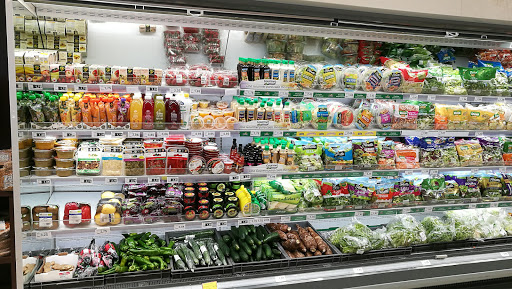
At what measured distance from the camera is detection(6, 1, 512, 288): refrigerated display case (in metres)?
2.74

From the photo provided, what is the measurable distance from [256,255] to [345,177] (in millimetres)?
1202

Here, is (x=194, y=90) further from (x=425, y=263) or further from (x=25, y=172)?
(x=425, y=263)

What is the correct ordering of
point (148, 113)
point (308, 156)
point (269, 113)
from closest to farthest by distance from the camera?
point (148, 113) → point (269, 113) → point (308, 156)

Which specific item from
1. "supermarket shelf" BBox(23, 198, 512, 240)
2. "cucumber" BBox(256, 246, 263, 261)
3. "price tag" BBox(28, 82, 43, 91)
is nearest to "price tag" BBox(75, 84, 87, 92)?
"price tag" BBox(28, 82, 43, 91)

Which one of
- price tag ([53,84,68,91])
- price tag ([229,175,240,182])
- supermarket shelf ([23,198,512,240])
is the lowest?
supermarket shelf ([23,198,512,240])

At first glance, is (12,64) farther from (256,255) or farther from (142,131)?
(256,255)

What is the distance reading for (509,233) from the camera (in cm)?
384

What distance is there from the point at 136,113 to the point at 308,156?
58.7 inches

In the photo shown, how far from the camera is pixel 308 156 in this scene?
11.1ft

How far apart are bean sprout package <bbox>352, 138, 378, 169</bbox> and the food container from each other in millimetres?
2496

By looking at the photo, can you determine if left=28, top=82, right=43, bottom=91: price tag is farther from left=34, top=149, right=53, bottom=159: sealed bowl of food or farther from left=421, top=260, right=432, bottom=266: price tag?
left=421, top=260, right=432, bottom=266: price tag

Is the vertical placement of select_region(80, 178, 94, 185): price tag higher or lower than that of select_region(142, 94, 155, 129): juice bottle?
lower

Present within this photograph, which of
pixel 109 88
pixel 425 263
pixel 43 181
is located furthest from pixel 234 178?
pixel 425 263

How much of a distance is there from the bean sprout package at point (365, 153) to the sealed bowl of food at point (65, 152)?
2.37 meters
